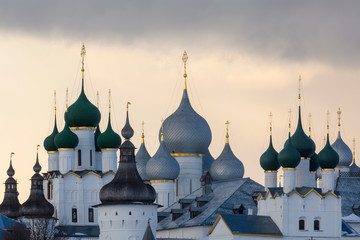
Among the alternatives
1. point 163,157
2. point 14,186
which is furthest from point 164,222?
point 14,186

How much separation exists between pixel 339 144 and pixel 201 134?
1057 centimetres

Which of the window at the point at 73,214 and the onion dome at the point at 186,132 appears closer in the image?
the window at the point at 73,214

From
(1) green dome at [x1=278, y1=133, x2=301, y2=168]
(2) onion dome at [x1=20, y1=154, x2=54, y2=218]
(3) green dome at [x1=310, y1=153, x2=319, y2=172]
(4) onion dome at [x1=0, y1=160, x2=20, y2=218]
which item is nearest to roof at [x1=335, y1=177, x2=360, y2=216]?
(3) green dome at [x1=310, y1=153, x2=319, y2=172]

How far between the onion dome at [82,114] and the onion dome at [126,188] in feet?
30.4

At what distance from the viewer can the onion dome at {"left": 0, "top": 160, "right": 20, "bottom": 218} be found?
3612 inches

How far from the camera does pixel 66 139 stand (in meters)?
88.7

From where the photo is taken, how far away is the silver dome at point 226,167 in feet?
302

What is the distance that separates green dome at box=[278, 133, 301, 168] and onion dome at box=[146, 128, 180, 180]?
13199 millimetres

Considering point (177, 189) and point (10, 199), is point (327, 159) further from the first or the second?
point (10, 199)

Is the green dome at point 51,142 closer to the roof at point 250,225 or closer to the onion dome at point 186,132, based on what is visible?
the onion dome at point 186,132

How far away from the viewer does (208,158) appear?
96.1 m

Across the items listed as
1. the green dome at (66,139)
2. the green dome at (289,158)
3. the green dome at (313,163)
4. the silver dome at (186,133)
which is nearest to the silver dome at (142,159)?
the silver dome at (186,133)

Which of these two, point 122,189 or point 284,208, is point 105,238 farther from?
point 284,208

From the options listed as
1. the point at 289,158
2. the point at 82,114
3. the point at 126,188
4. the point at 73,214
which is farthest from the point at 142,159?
the point at 289,158
